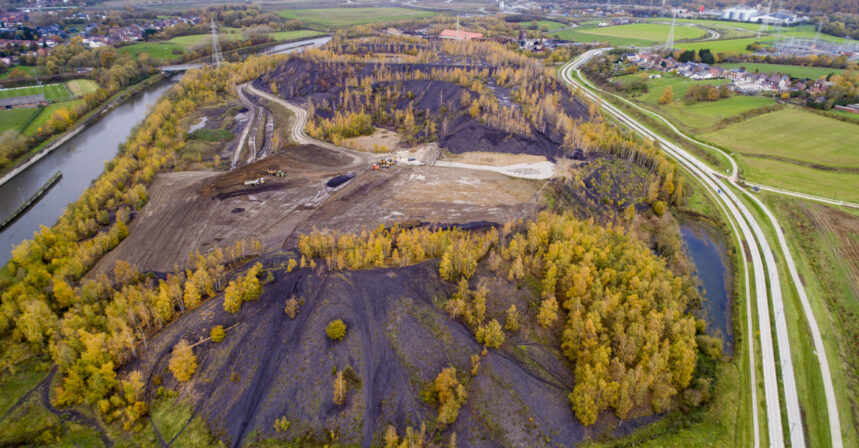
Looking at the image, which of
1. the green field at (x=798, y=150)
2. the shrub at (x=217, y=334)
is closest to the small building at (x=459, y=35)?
the green field at (x=798, y=150)

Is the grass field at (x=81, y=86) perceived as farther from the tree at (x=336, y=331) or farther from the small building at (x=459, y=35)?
the tree at (x=336, y=331)

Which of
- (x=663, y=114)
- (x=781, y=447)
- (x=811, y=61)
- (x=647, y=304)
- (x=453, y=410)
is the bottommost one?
(x=781, y=447)

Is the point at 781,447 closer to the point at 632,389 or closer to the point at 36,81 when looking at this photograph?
the point at 632,389

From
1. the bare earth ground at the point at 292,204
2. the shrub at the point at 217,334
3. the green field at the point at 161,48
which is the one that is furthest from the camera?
the green field at the point at 161,48

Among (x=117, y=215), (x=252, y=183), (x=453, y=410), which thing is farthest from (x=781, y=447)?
(x=117, y=215)

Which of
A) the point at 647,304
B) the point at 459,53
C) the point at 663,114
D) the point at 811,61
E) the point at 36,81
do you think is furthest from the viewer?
the point at 459,53

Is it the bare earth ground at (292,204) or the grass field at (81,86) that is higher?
the grass field at (81,86)
